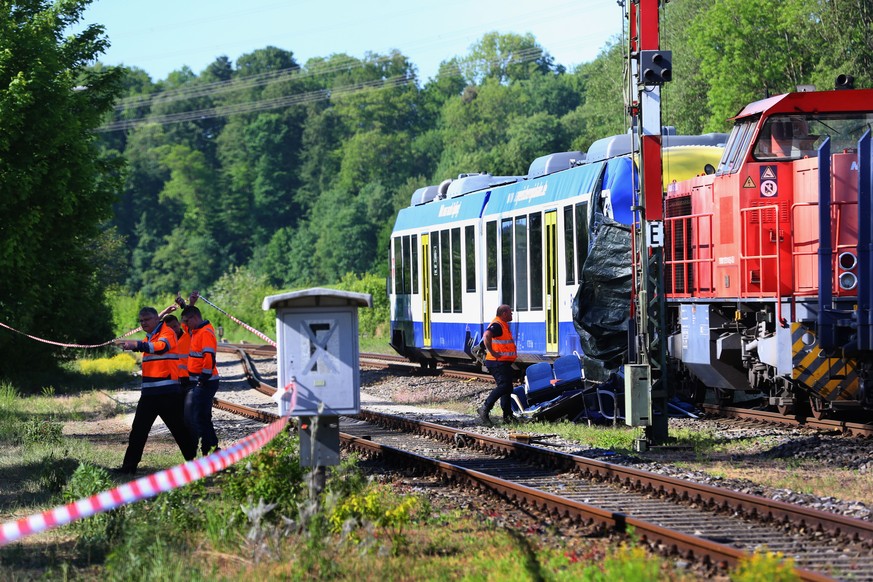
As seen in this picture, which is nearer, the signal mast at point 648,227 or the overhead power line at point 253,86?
the signal mast at point 648,227

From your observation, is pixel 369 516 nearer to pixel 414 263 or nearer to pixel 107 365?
pixel 414 263

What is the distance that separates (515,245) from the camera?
20.7 meters

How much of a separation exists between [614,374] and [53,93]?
40.5 feet

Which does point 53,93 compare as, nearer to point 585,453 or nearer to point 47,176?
point 47,176

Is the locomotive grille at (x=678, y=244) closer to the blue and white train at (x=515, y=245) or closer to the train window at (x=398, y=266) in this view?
the blue and white train at (x=515, y=245)

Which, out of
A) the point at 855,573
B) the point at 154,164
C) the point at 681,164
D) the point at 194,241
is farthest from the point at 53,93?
the point at 154,164

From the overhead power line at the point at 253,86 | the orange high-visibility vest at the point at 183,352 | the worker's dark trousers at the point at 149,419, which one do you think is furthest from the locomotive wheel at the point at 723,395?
the overhead power line at the point at 253,86

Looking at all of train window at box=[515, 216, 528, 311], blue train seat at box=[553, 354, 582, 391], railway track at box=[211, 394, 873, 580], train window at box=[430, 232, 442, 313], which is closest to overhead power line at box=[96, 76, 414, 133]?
train window at box=[430, 232, 442, 313]

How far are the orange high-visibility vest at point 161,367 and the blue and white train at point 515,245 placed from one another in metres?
5.75

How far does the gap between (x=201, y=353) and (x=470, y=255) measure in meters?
10.5

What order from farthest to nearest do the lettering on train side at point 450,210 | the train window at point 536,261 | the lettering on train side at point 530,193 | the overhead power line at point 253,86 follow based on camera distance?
the overhead power line at point 253,86 → the lettering on train side at point 450,210 → the lettering on train side at point 530,193 → the train window at point 536,261

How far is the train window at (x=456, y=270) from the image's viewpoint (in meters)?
23.6

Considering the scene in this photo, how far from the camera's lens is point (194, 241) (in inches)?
3907

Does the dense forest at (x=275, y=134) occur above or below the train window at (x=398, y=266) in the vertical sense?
above
